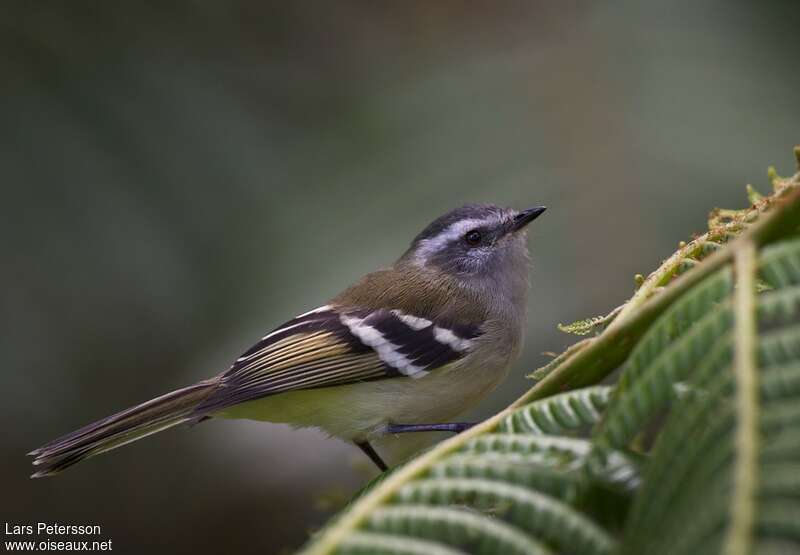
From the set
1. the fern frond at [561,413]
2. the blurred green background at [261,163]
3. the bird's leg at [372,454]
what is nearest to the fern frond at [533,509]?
the fern frond at [561,413]

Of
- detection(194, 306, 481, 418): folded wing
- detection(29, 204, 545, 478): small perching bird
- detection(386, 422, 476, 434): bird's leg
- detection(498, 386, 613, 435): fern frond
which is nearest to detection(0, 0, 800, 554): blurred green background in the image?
detection(29, 204, 545, 478): small perching bird

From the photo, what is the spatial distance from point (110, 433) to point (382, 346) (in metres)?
0.91

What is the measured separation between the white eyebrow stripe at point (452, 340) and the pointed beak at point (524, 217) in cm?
74

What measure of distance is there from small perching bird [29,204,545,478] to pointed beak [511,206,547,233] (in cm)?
43

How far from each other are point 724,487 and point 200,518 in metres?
4.51

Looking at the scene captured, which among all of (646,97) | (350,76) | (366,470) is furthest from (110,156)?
(646,97)

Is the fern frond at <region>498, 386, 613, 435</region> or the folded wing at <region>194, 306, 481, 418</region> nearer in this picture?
the fern frond at <region>498, 386, 613, 435</region>

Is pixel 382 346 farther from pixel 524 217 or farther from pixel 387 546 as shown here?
pixel 387 546

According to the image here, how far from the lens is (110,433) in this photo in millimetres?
2736

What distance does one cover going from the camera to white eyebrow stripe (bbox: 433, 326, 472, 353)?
2842mm

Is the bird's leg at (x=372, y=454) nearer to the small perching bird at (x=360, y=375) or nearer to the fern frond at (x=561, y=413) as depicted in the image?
the small perching bird at (x=360, y=375)

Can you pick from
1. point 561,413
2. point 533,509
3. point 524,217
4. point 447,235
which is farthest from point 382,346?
point 533,509

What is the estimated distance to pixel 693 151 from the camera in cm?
378

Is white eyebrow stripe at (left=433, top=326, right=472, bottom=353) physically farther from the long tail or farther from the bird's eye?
the long tail
